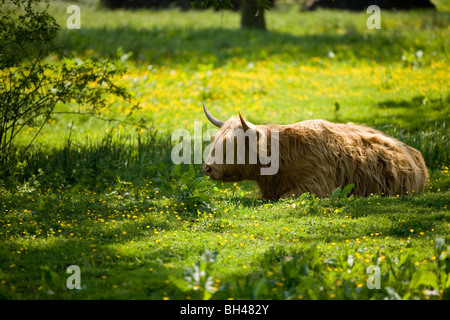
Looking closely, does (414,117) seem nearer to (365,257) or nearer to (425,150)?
(425,150)

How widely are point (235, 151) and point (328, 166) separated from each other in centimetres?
129

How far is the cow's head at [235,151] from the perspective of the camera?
7.39 metres

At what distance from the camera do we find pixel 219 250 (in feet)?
18.6

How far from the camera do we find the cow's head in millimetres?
7391

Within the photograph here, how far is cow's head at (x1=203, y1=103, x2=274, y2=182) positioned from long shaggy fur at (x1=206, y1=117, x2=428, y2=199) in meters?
0.02

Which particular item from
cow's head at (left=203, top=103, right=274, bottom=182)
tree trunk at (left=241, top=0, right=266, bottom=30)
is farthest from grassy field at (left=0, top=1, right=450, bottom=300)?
tree trunk at (left=241, top=0, right=266, bottom=30)

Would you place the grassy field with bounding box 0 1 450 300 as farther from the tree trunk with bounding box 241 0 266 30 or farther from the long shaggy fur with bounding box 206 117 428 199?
the tree trunk with bounding box 241 0 266 30

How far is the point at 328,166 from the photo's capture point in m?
7.59

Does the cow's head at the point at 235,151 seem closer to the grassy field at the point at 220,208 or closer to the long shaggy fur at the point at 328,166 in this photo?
the long shaggy fur at the point at 328,166

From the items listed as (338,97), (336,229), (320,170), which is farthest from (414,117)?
(336,229)

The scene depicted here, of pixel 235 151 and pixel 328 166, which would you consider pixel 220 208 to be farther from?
pixel 328 166

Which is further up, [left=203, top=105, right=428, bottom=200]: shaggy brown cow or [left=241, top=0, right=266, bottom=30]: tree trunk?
[left=241, top=0, right=266, bottom=30]: tree trunk
